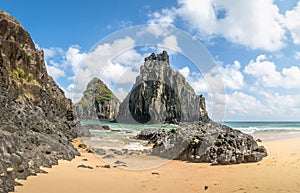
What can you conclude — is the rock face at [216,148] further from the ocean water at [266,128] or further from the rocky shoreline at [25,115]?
the ocean water at [266,128]

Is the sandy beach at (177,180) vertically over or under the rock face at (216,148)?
under

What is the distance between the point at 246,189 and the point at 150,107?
6253 centimetres

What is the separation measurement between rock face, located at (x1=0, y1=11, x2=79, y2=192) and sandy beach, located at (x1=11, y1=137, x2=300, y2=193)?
0.50m

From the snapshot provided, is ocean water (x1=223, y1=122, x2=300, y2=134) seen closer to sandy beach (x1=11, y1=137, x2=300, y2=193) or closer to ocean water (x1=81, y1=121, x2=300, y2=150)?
ocean water (x1=81, y1=121, x2=300, y2=150)

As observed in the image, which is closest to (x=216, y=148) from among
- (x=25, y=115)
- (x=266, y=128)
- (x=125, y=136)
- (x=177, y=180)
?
(x=177, y=180)

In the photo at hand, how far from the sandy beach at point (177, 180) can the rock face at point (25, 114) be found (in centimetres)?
50

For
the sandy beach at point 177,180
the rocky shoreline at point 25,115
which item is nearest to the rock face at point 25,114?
the rocky shoreline at point 25,115

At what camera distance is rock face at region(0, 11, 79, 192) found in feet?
21.0

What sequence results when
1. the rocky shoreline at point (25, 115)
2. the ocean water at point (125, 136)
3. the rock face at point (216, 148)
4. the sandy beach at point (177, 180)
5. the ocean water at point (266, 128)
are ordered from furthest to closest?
the ocean water at point (266, 128) → the ocean water at point (125, 136) → the rock face at point (216, 148) → the rocky shoreline at point (25, 115) → the sandy beach at point (177, 180)

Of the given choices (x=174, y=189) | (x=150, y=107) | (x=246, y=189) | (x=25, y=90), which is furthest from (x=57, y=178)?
(x=150, y=107)

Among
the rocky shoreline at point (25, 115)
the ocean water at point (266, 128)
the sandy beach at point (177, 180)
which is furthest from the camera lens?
the ocean water at point (266, 128)

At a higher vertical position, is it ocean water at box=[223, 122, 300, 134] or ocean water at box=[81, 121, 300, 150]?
ocean water at box=[223, 122, 300, 134]

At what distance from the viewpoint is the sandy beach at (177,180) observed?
18.2 feet

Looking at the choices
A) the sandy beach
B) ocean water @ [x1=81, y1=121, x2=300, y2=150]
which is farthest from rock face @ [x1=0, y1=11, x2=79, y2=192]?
ocean water @ [x1=81, y1=121, x2=300, y2=150]
